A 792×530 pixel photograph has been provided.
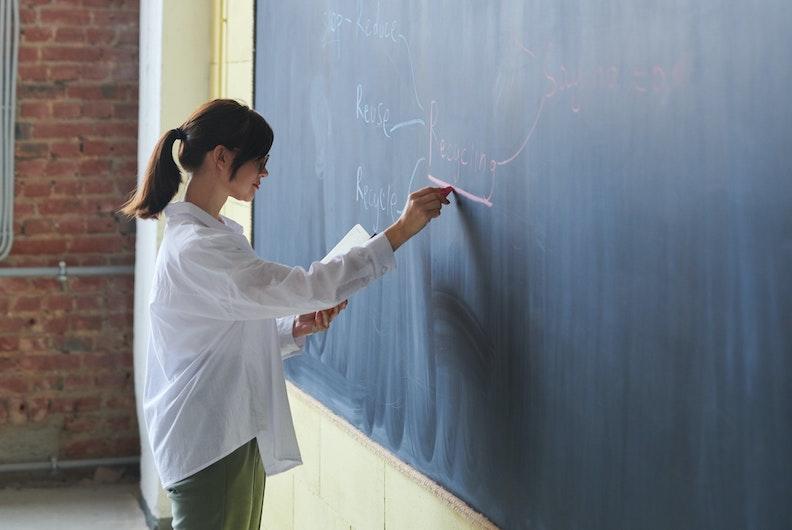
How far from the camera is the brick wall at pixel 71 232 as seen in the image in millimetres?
4848

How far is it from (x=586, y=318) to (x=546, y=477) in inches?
11.5

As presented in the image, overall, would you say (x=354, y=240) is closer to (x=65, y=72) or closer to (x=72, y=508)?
(x=72, y=508)

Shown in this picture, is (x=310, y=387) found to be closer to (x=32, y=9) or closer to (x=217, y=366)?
(x=217, y=366)

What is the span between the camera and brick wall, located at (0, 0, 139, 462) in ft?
15.9

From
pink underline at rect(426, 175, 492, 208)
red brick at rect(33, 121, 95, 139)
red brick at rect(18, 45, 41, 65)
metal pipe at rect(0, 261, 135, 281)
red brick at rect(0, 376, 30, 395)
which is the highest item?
red brick at rect(18, 45, 41, 65)

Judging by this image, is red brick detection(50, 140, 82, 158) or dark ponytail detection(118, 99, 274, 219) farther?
red brick detection(50, 140, 82, 158)

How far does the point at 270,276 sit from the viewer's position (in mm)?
1965

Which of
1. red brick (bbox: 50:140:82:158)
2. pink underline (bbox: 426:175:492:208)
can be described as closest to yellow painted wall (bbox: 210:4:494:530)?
pink underline (bbox: 426:175:492:208)

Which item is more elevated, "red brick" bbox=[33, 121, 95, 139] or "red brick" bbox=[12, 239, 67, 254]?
"red brick" bbox=[33, 121, 95, 139]

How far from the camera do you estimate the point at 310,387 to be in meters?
2.96

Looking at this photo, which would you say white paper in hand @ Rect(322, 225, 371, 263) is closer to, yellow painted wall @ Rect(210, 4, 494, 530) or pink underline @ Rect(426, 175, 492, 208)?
pink underline @ Rect(426, 175, 492, 208)

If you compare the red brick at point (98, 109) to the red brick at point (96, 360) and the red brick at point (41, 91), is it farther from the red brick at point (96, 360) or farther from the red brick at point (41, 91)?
the red brick at point (96, 360)

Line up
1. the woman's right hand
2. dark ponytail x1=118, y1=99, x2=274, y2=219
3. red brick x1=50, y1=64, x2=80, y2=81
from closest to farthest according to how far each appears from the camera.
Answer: the woman's right hand, dark ponytail x1=118, y1=99, x2=274, y2=219, red brick x1=50, y1=64, x2=80, y2=81

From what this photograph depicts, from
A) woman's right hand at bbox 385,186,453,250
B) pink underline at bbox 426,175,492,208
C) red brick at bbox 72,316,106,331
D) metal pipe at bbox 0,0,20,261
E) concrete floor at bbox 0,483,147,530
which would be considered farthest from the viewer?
red brick at bbox 72,316,106,331
